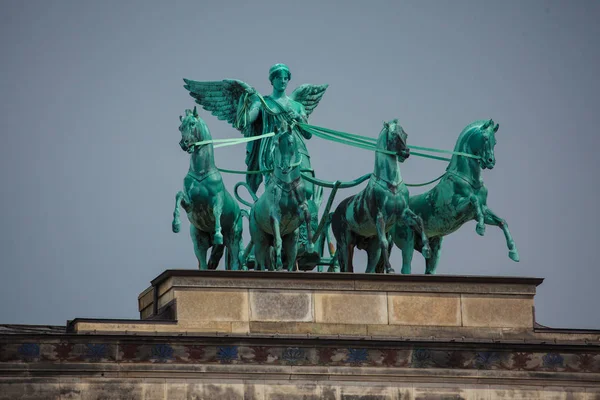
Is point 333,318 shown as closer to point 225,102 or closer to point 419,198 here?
point 419,198

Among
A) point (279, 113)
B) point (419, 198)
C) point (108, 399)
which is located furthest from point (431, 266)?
point (108, 399)

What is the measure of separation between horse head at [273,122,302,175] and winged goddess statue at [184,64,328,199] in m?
2.75

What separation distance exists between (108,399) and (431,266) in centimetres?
643

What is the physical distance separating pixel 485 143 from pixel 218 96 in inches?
199

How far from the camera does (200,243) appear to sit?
40875 millimetres

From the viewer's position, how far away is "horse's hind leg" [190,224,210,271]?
40812mm

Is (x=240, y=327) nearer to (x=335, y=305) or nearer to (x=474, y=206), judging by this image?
(x=335, y=305)

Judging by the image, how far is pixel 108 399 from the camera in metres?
37.4

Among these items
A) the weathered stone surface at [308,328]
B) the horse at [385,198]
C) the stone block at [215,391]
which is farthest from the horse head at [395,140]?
the stone block at [215,391]

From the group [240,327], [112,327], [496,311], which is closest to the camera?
[112,327]

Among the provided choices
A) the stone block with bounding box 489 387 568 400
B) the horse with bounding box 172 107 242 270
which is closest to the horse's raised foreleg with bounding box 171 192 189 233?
the horse with bounding box 172 107 242 270

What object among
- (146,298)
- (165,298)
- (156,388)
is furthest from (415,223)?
(156,388)

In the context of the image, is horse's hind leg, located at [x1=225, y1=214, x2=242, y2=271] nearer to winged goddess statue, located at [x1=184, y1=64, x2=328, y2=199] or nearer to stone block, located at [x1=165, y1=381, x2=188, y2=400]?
winged goddess statue, located at [x1=184, y1=64, x2=328, y2=199]

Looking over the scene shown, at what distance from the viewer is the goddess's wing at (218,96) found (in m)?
43.5
